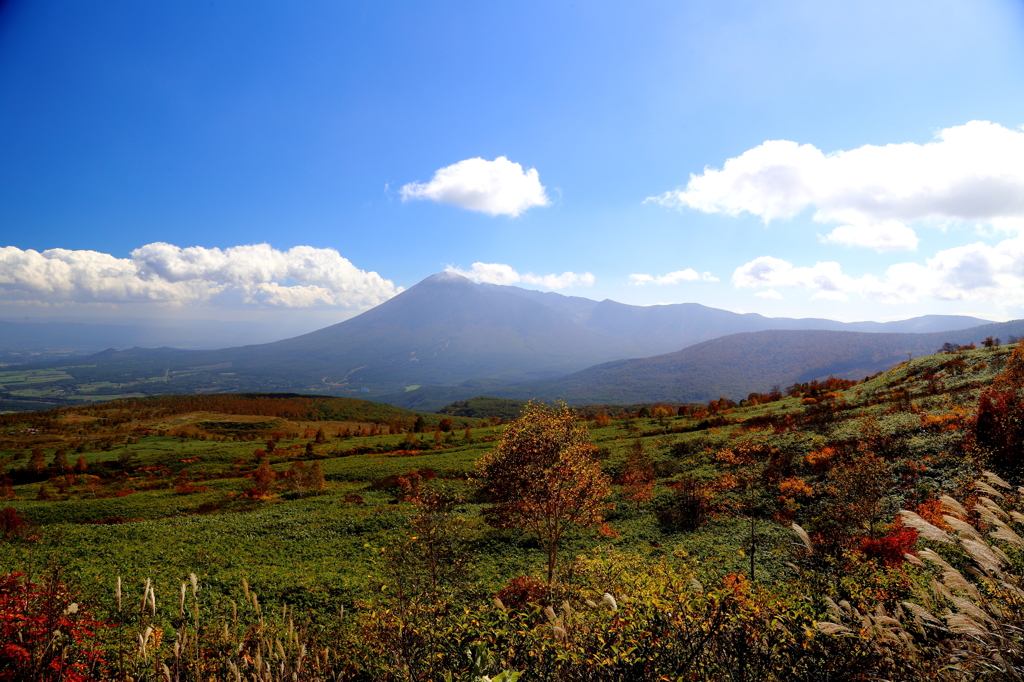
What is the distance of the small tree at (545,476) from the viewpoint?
1406 centimetres

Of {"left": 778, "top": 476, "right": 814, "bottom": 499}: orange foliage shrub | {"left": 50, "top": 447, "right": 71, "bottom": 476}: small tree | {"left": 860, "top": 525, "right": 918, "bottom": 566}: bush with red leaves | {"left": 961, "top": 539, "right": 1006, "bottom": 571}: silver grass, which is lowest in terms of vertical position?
{"left": 50, "top": 447, "right": 71, "bottom": 476}: small tree

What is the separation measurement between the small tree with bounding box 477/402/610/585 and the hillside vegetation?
1.03 metres

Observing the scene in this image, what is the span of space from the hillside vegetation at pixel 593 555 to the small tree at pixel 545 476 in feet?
3.38

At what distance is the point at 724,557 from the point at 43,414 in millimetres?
130508

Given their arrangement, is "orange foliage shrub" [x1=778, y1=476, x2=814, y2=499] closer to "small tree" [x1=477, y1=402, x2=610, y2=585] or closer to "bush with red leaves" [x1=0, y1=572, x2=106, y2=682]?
"small tree" [x1=477, y1=402, x2=610, y2=585]

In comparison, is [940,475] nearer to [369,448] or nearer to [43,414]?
[369,448]

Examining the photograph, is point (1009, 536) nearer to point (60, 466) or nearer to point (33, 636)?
point (33, 636)

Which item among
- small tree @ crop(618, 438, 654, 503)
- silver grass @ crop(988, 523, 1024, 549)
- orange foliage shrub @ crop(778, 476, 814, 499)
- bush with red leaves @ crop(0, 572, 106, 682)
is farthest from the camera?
small tree @ crop(618, 438, 654, 503)

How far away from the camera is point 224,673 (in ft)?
25.7

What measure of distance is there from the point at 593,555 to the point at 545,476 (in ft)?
14.6

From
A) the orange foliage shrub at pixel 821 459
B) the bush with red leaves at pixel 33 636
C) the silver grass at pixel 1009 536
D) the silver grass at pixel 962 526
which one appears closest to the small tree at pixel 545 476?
the silver grass at pixel 962 526

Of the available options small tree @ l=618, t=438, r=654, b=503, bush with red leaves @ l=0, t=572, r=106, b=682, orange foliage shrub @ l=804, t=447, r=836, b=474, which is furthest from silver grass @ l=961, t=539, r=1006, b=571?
small tree @ l=618, t=438, r=654, b=503

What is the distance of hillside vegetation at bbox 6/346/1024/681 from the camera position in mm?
6238

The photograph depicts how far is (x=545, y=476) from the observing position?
1388cm
